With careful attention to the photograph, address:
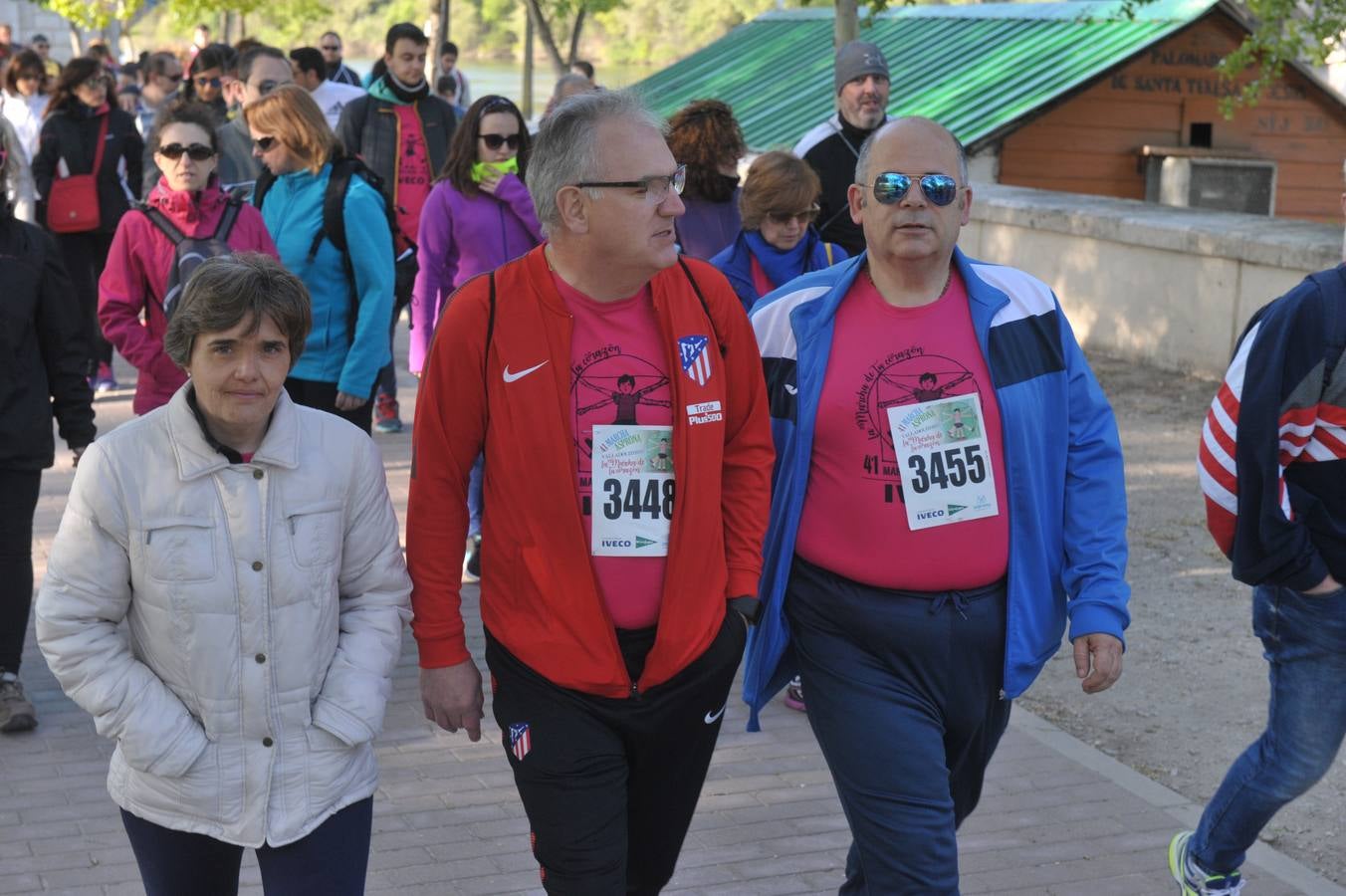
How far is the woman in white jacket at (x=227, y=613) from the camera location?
124 inches

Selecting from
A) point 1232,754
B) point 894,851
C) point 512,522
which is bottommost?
point 1232,754

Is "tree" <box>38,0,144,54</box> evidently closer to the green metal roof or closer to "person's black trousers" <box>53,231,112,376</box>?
the green metal roof

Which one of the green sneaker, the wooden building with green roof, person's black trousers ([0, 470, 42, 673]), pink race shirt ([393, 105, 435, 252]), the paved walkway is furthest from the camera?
the wooden building with green roof

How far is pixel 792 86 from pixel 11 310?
17158mm

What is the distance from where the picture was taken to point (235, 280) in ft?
10.7

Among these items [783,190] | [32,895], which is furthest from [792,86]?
[32,895]

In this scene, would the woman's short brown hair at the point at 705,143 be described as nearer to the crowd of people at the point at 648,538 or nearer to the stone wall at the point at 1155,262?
the crowd of people at the point at 648,538

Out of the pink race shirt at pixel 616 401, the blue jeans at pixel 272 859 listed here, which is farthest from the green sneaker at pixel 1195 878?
the blue jeans at pixel 272 859

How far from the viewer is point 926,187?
3689 mm

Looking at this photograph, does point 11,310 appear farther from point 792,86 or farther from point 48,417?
point 792,86

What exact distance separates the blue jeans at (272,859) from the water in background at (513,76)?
130 ft

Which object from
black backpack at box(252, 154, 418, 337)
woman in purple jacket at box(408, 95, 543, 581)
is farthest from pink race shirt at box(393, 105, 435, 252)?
black backpack at box(252, 154, 418, 337)

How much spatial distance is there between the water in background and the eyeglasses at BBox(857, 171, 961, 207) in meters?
39.2

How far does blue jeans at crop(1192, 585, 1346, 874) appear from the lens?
402 centimetres
